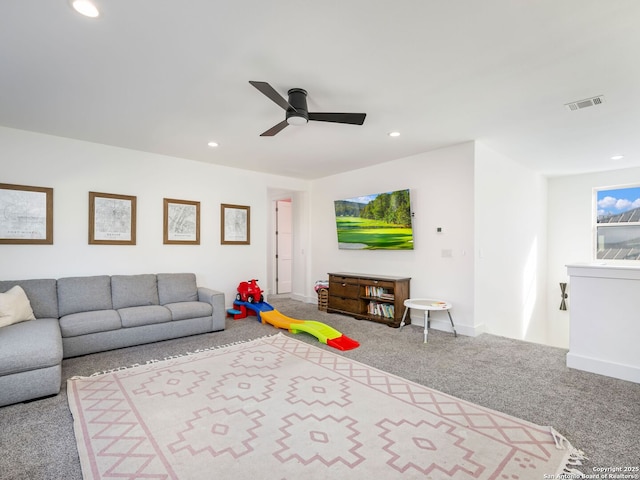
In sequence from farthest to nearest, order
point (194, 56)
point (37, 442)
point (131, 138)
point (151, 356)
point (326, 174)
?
point (326, 174) < point (131, 138) < point (151, 356) < point (194, 56) < point (37, 442)

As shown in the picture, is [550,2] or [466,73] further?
[466,73]

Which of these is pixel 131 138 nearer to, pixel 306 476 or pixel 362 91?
pixel 362 91

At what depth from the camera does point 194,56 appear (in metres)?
2.50

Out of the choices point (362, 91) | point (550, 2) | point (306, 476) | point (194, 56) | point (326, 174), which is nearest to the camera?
point (306, 476)

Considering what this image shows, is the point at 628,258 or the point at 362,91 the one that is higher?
the point at 362,91

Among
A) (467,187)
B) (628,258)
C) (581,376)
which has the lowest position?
(581,376)

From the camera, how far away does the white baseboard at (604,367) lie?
3.09m

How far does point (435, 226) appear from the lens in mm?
5012

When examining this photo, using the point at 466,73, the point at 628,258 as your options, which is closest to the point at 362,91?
the point at 466,73

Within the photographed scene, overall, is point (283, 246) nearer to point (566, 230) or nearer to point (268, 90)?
point (268, 90)

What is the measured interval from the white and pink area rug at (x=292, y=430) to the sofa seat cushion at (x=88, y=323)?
31.2 inches

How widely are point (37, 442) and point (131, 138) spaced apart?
3610mm

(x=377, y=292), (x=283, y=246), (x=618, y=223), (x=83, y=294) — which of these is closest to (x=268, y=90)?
(x=83, y=294)

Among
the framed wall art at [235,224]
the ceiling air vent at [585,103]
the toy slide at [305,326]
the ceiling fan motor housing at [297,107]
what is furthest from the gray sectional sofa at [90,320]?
the ceiling air vent at [585,103]
